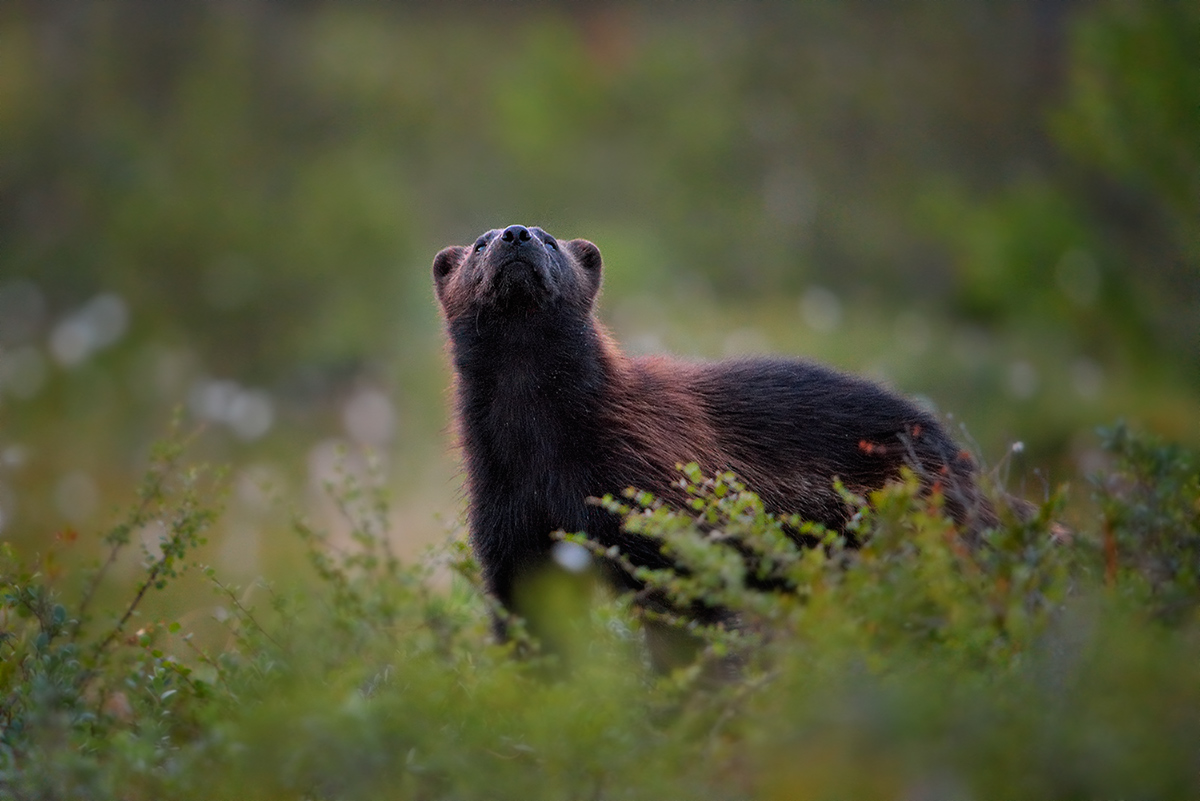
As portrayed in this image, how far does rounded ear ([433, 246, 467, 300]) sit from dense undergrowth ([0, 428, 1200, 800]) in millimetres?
2189

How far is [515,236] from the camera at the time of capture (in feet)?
15.0

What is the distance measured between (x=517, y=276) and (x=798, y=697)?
2574 millimetres

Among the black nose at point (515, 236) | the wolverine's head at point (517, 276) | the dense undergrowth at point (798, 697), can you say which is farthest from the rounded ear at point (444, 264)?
the dense undergrowth at point (798, 697)

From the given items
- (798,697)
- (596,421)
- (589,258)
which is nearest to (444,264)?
(589,258)

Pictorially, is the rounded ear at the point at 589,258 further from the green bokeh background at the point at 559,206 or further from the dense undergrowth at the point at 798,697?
the green bokeh background at the point at 559,206

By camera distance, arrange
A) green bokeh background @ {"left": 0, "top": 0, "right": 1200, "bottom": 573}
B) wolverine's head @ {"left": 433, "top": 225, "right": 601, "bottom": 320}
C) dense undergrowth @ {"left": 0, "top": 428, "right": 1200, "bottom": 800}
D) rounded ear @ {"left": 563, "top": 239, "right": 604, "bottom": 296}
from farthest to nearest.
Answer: green bokeh background @ {"left": 0, "top": 0, "right": 1200, "bottom": 573} < rounded ear @ {"left": 563, "top": 239, "right": 604, "bottom": 296} < wolverine's head @ {"left": 433, "top": 225, "right": 601, "bottom": 320} < dense undergrowth @ {"left": 0, "top": 428, "right": 1200, "bottom": 800}

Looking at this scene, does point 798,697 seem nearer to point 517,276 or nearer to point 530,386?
point 530,386

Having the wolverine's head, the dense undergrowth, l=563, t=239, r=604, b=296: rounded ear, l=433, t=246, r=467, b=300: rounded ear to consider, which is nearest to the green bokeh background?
l=433, t=246, r=467, b=300: rounded ear

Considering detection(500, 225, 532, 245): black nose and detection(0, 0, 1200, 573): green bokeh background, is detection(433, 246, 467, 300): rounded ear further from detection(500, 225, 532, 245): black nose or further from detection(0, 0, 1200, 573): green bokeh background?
detection(0, 0, 1200, 573): green bokeh background

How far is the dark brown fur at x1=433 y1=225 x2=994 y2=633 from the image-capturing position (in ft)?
13.9

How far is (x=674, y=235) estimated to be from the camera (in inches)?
547

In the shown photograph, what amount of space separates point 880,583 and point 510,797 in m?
0.97

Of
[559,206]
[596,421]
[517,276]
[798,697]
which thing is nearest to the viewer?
[798,697]

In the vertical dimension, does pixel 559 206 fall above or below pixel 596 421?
above
